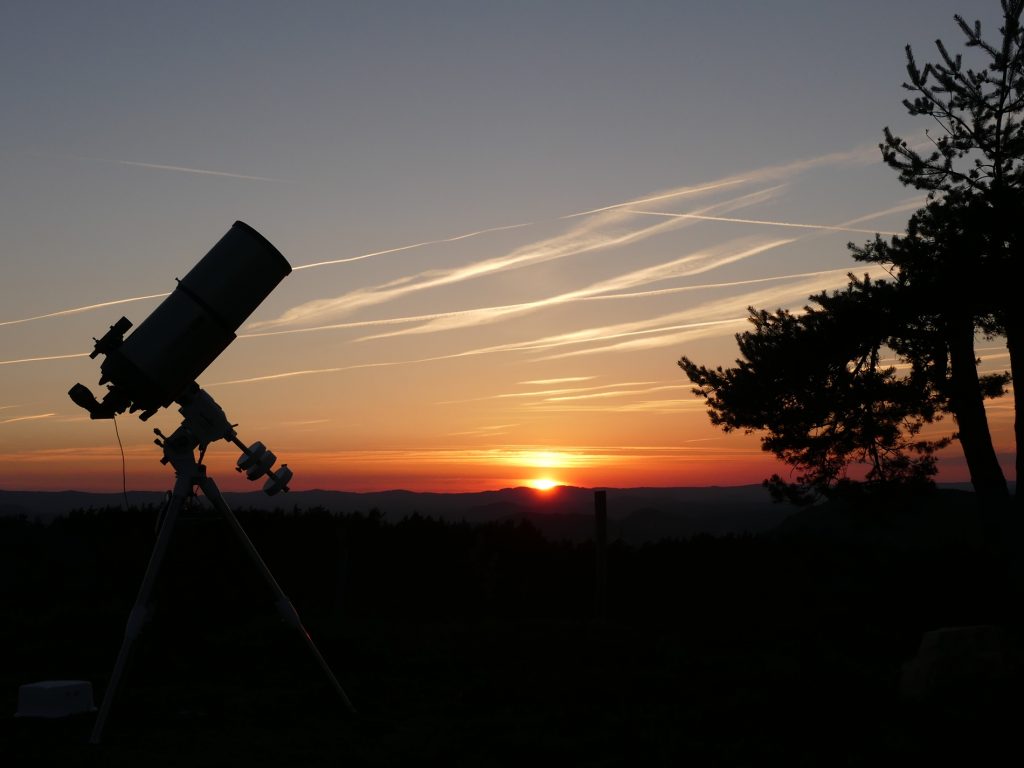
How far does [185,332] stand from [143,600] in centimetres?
220

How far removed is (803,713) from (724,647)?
188 inches

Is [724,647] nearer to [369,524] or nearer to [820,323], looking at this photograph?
[820,323]

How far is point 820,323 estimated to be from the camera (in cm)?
1778

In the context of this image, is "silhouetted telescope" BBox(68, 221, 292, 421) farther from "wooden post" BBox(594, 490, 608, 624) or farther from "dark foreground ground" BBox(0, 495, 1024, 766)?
"wooden post" BBox(594, 490, 608, 624)

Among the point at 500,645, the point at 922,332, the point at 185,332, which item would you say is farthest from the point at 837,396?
the point at 185,332

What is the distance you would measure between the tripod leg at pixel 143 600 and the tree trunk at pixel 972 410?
1369 cm

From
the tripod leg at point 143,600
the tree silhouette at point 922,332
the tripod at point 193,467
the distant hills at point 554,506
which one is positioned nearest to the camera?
the tripod leg at point 143,600

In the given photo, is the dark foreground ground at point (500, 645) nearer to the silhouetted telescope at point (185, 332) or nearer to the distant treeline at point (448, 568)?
the distant treeline at point (448, 568)

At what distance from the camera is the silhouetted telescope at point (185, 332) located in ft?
26.2

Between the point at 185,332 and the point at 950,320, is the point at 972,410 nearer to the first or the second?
the point at 950,320

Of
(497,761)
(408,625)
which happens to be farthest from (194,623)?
(497,761)

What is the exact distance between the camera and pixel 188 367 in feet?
26.6

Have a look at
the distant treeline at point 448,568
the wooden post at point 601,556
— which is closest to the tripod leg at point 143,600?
the distant treeline at point 448,568

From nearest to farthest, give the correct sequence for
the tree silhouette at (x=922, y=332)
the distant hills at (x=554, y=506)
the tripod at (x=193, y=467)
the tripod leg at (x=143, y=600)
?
1. the tripod leg at (x=143, y=600)
2. the tripod at (x=193, y=467)
3. the tree silhouette at (x=922, y=332)
4. the distant hills at (x=554, y=506)
